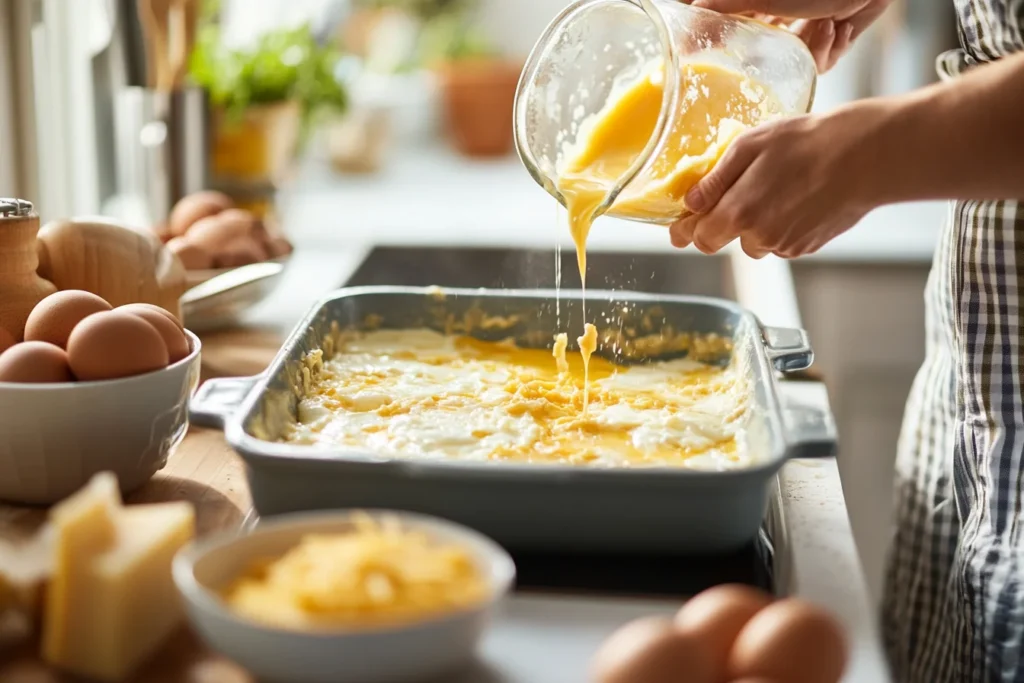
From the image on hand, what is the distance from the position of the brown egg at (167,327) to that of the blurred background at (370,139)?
1.52ft

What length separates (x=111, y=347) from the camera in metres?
0.87

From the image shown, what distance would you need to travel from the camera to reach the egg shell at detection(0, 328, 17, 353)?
36.7 inches

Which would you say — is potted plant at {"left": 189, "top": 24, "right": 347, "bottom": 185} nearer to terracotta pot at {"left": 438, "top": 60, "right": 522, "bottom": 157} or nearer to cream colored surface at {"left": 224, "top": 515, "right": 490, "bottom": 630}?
terracotta pot at {"left": 438, "top": 60, "right": 522, "bottom": 157}

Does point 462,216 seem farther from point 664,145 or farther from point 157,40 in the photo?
point 664,145

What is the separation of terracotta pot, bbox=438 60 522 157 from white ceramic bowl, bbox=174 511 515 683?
213cm

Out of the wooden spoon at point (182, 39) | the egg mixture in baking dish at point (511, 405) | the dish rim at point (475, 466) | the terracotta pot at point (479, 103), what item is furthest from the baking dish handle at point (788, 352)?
the terracotta pot at point (479, 103)

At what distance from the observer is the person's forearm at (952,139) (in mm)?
822

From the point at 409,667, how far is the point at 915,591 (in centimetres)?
84

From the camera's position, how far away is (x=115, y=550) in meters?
0.68

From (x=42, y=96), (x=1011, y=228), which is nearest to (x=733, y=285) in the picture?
(x=1011, y=228)

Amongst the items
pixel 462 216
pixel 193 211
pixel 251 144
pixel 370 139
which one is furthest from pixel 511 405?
pixel 370 139

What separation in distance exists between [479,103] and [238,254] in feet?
4.77

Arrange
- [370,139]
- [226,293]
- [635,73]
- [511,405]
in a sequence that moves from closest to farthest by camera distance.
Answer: [511,405], [635,73], [226,293], [370,139]

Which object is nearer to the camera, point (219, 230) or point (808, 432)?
point (808, 432)
